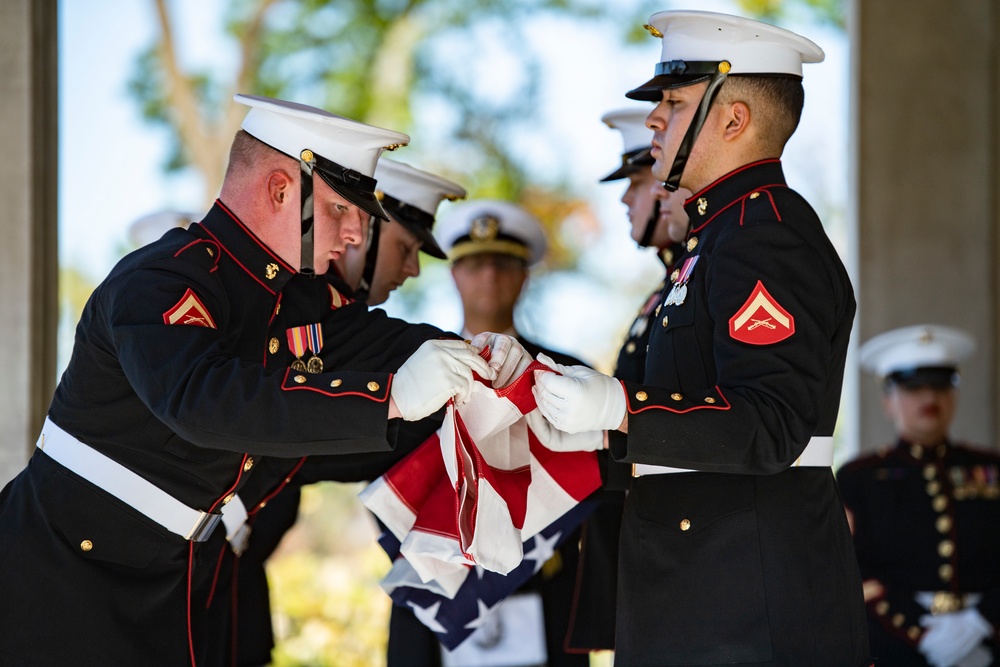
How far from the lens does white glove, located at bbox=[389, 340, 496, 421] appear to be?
2490 millimetres

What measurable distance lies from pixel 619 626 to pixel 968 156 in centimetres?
414

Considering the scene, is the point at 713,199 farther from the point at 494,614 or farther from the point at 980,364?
the point at 980,364

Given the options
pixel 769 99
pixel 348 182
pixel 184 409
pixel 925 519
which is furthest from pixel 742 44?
pixel 925 519

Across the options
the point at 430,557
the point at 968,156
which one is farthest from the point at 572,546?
the point at 968,156

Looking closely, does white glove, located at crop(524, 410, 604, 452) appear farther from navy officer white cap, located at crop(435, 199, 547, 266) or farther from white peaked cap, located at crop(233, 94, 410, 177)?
navy officer white cap, located at crop(435, 199, 547, 266)

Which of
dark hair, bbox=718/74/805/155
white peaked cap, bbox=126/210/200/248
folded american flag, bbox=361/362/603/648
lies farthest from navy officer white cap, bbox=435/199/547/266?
dark hair, bbox=718/74/805/155

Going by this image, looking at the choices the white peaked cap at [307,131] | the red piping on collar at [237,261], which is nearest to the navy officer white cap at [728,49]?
the white peaked cap at [307,131]

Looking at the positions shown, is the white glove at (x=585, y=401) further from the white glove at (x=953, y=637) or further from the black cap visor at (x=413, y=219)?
the white glove at (x=953, y=637)

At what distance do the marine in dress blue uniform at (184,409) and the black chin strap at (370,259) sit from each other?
0.92 meters

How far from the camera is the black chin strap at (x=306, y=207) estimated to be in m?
2.92

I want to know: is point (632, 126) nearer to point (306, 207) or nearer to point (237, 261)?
point (306, 207)

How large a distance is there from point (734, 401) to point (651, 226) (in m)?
1.61

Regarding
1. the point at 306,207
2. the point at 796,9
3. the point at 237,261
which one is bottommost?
the point at 237,261

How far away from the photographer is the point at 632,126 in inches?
165
